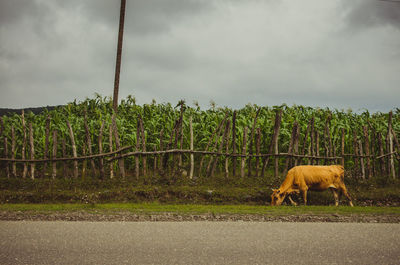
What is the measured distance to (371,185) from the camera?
10.7 metres

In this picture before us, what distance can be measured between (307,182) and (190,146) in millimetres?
3766

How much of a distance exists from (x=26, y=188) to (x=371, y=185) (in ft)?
35.1

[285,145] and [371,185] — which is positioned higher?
[285,145]

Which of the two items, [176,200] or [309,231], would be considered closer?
[309,231]

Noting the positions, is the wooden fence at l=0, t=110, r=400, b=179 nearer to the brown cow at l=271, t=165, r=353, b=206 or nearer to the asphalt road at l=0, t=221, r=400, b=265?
the brown cow at l=271, t=165, r=353, b=206

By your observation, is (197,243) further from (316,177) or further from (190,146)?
(190,146)

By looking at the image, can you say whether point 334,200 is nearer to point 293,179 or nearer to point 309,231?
point 293,179

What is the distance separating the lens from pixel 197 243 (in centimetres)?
491

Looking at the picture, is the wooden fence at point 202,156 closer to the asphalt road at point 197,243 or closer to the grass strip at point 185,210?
the grass strip at point 185,210

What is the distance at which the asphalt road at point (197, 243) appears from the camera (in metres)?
4.24

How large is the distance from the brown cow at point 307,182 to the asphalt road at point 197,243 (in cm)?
244

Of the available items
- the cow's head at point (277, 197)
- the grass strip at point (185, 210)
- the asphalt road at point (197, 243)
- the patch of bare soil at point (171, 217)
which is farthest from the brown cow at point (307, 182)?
the asphalt road at point (197, 243)

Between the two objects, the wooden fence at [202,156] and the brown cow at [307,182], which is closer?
the brown cow at [307,182]

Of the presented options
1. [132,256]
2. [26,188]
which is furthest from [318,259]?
[26,188]
